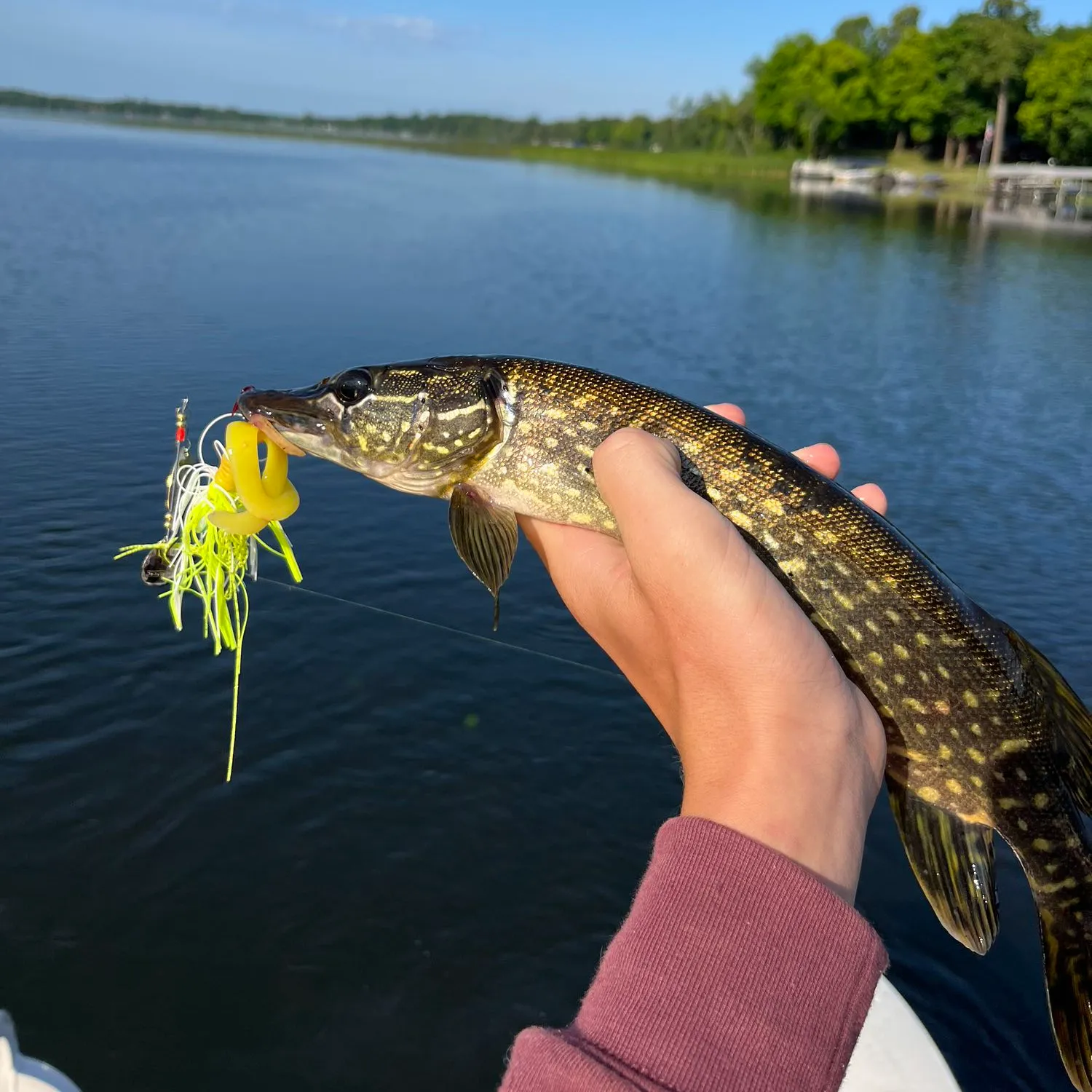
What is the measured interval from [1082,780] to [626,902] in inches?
174

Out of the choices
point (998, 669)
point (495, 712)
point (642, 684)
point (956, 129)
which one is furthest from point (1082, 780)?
point (956, 129)

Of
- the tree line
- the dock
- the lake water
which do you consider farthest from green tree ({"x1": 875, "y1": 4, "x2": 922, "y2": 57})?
the lake water

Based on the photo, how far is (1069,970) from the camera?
3336mm

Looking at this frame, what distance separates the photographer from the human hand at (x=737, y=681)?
2201 mm

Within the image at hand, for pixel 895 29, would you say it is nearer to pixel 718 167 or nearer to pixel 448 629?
pixel 718 167

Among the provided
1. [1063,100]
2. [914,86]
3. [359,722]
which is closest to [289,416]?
[359,722]

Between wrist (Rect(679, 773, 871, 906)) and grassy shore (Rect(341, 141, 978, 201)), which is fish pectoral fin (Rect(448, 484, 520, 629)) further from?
grassy shore (Rect(341, 141, 978, 201))

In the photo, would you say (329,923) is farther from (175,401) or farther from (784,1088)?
(175,401)

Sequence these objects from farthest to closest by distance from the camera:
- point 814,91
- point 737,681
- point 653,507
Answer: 1. point 814,91
2. point 653,507
3. point 737,681

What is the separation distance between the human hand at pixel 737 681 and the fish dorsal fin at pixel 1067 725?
97 centimetres

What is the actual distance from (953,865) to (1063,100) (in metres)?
94.1

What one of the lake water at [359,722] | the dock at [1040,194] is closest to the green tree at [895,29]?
the dock at [1040,194]

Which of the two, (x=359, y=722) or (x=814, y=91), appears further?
(x=814, y=91)

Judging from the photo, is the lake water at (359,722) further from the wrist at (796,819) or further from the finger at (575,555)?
the wrist at (796,819)
